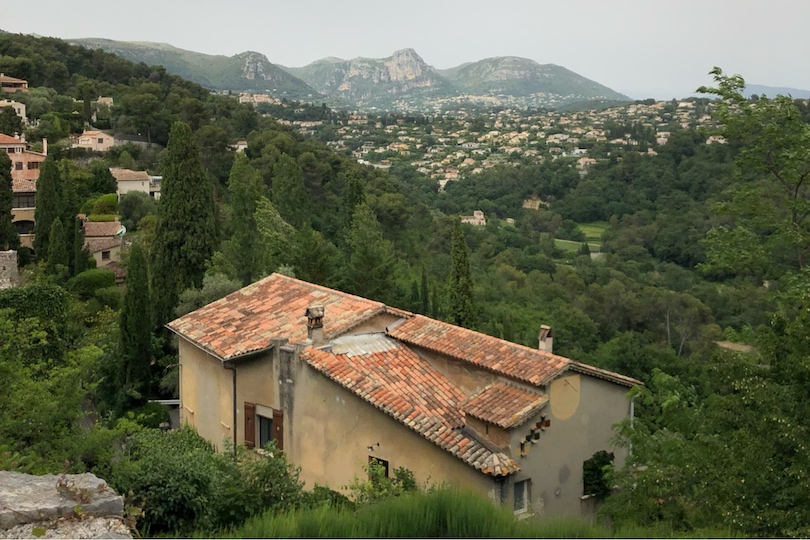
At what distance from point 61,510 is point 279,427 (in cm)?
898

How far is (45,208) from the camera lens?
102 ft

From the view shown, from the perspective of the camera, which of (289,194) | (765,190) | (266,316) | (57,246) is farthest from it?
(289,194)

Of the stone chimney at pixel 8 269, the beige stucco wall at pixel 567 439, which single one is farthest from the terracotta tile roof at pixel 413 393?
the stone chimney at pixel 8 269

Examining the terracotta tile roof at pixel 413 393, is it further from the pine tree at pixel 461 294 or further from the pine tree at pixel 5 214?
the pine tree at pixel 5 214

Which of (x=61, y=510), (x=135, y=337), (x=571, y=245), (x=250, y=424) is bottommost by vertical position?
(x=571, y=245)

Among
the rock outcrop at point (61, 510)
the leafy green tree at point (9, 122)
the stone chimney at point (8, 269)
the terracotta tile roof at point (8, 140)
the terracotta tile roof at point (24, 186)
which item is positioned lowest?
the stone chimney at point (8, 269)

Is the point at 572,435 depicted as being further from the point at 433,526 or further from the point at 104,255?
the point at 104,255

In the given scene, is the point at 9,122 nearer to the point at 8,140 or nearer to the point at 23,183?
the point at 8,140

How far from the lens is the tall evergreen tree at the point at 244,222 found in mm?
25984

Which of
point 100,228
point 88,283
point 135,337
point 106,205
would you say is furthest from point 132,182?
point 135,337

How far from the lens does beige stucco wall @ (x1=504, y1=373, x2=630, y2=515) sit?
11539mm

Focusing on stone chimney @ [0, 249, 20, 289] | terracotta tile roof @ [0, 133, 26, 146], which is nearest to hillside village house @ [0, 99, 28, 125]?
terracotta tile roof @ [0, 133, 26, 146]

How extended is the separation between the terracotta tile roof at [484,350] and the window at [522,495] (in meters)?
1.43

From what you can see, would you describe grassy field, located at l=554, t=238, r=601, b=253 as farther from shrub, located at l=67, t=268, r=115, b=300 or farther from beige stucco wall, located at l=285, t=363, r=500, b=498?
beige stucco wall, located at l=285, t=363, r=500, b=498
